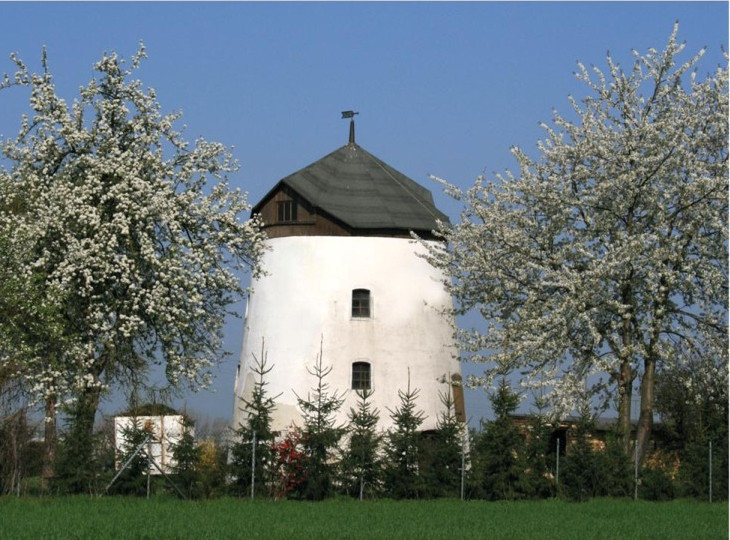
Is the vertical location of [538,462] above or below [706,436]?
below

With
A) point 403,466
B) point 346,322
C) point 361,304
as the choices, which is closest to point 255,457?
point 403,466

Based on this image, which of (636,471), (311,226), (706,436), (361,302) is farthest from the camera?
(311,226)

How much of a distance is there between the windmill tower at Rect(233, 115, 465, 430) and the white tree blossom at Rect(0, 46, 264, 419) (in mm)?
6569

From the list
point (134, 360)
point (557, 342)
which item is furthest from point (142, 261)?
point (557, 342)

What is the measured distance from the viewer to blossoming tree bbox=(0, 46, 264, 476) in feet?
119

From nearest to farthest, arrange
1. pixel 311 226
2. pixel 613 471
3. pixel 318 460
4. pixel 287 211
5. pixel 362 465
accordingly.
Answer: pixel 318 460
pixel 362 465
pixel 613 471
pixel 311 226
pixel 287 211

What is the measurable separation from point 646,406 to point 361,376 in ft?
37.4

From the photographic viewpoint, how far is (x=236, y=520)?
27.1 meters

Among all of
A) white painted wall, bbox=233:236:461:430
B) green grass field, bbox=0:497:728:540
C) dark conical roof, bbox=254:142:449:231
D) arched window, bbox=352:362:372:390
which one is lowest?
green grass field, bbox=0:497:728:540

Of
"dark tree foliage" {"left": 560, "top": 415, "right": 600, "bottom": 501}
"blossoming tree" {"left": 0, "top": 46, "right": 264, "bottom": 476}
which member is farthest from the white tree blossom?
"dark tree foliage" {"left": 560, "top": 415, "right": 600, "bottom": 501}

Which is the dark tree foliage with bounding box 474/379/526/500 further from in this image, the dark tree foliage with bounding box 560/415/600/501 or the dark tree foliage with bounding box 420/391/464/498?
the dark tree foliage with bounding box 560/415/600/501

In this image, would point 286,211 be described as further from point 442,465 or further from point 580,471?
point 580,471

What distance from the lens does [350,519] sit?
28188 millimetres

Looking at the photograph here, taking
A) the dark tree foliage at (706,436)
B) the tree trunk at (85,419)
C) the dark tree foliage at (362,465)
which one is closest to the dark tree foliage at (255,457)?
the dark tree foliage at (362,465)
